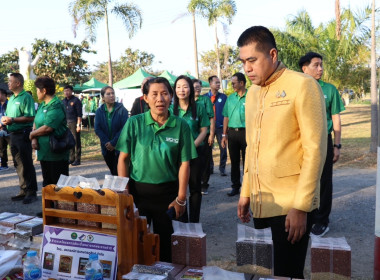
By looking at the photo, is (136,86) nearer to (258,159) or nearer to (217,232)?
(217,232)

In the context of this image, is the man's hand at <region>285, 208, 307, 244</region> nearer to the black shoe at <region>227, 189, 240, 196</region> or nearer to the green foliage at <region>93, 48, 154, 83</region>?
the black shoe at <region>227, 189, 240, 196</region>

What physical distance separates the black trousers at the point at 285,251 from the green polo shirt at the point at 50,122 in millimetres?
3868

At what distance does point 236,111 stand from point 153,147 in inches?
155

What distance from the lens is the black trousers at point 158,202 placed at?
297 cm

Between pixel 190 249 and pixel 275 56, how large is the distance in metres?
1.17

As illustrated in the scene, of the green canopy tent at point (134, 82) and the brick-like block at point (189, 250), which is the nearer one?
the brick-like block at point (189, 250)

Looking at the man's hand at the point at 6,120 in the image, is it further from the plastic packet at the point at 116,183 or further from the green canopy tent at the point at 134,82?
the green canopy tent at the point at 134,82

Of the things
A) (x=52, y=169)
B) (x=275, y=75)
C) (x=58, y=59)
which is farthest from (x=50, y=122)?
(x=58, y=59)

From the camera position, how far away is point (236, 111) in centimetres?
667

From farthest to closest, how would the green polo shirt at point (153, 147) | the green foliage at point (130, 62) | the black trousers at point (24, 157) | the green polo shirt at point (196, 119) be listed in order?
the green foliage at point (130, 62) → the black trousers at point (24, 157) → the green polo shirt at point (196, 119) → the green polo shirt at point (153, 147)

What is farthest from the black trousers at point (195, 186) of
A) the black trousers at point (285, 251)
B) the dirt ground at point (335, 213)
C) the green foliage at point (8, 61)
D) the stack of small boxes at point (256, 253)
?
the green foliage at point (8, 61)

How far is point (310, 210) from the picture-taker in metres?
2.05

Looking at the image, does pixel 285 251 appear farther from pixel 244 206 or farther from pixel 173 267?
pixel 173 267

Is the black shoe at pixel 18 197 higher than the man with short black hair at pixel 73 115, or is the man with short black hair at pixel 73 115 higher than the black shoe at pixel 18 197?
the man with short black hair at pixel 73 115
